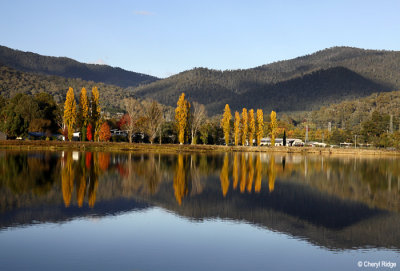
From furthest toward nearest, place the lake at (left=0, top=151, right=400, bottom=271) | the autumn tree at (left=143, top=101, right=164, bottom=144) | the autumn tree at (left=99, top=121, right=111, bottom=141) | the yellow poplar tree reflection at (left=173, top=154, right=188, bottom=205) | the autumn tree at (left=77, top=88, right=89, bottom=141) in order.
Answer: the autumn tree at (left=99, top=121, right=111, bottom=141) < the autumn tree at (left=143, top=101, right=164, bottom=144) < the autumn tree at (left=77, top=88, right=89, bottom=141) < the yellow poplar tree reflection at (left=173, top=154, right=188, bottom=205) < the lake at (left=0, top=151, right=400, bottom=271)

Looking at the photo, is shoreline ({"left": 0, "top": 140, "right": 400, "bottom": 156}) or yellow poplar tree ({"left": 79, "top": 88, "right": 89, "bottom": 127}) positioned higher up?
yellow poplar tree ({"left": 79, "top": 88, "right": 89, "bottom": 127})

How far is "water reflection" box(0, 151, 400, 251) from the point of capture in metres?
19.4

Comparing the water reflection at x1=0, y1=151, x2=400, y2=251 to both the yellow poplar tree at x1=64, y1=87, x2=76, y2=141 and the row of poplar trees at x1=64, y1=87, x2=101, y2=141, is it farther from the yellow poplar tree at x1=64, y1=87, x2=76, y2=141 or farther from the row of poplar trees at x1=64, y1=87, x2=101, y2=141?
the yellow poplar tree at x1=64, y1=87, x2=76, y2=141

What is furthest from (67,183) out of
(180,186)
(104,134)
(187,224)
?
(104,134)

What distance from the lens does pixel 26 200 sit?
22.4m

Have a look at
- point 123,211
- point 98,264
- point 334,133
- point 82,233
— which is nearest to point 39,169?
point 123,211

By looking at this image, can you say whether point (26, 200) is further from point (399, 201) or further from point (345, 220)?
point (399, 201)

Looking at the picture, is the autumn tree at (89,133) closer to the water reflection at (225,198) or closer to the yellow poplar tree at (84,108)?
the yellow poplar tree at (84,108)

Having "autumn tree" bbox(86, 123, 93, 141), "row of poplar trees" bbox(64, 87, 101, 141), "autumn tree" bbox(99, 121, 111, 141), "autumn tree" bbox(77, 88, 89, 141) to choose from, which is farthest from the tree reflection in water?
"autumn tree" bbox(99, 121, 111, 141)

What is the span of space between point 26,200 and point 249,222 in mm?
11425

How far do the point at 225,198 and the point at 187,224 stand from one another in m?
7.46

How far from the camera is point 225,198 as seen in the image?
87.1ft

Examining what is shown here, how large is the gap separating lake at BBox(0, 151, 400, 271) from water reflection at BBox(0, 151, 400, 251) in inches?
2.5

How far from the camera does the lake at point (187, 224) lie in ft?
46.2
